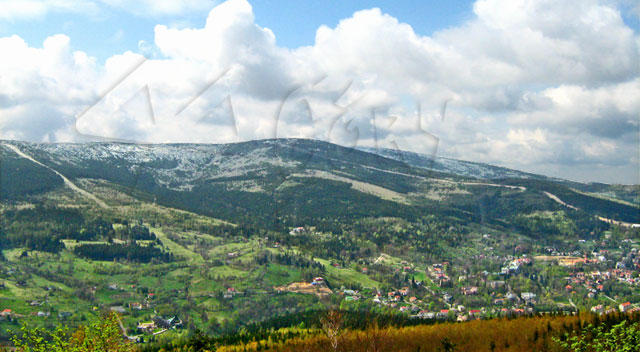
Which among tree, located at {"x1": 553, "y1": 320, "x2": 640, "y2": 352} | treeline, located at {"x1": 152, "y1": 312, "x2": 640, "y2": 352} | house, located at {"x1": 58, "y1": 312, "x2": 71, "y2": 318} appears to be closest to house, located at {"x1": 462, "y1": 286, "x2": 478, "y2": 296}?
treeline, located at {"x1": 152, "y1": 312, "x2": 640, "y2": 352}

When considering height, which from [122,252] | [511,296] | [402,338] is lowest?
[511,296]

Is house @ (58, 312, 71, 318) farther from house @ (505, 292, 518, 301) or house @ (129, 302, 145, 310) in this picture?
house @ (505, 292, 518, 301)

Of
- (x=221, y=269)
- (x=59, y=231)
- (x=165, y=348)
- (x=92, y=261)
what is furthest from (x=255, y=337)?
(x=59, y=231)

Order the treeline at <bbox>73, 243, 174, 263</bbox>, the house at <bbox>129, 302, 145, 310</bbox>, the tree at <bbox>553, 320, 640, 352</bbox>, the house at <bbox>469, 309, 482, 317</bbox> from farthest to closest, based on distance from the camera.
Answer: the treeline at <bbox>73, 243, 174, 263</bbox>
the house at <bbox>469, 309, 482, 317</bbox>
the house at <bbox>129, 302, 145, 310</bbox>
the tree at <bbox>553, 320, 640, 352</bbox>

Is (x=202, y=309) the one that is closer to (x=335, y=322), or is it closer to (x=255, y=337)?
(x=255, y=337)

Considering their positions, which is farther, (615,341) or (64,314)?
(64,314)

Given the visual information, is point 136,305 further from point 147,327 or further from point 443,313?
point 443,313

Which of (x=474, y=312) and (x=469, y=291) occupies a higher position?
(x=469, y=291)

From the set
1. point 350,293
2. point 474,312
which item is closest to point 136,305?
point 350,293

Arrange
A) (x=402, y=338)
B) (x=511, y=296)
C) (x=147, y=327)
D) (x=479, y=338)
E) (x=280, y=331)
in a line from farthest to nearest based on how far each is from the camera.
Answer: (x=511, y=296), (x=147, y=327), (x=280, y=331), (x=402, y=338), (x=479, y=338)
